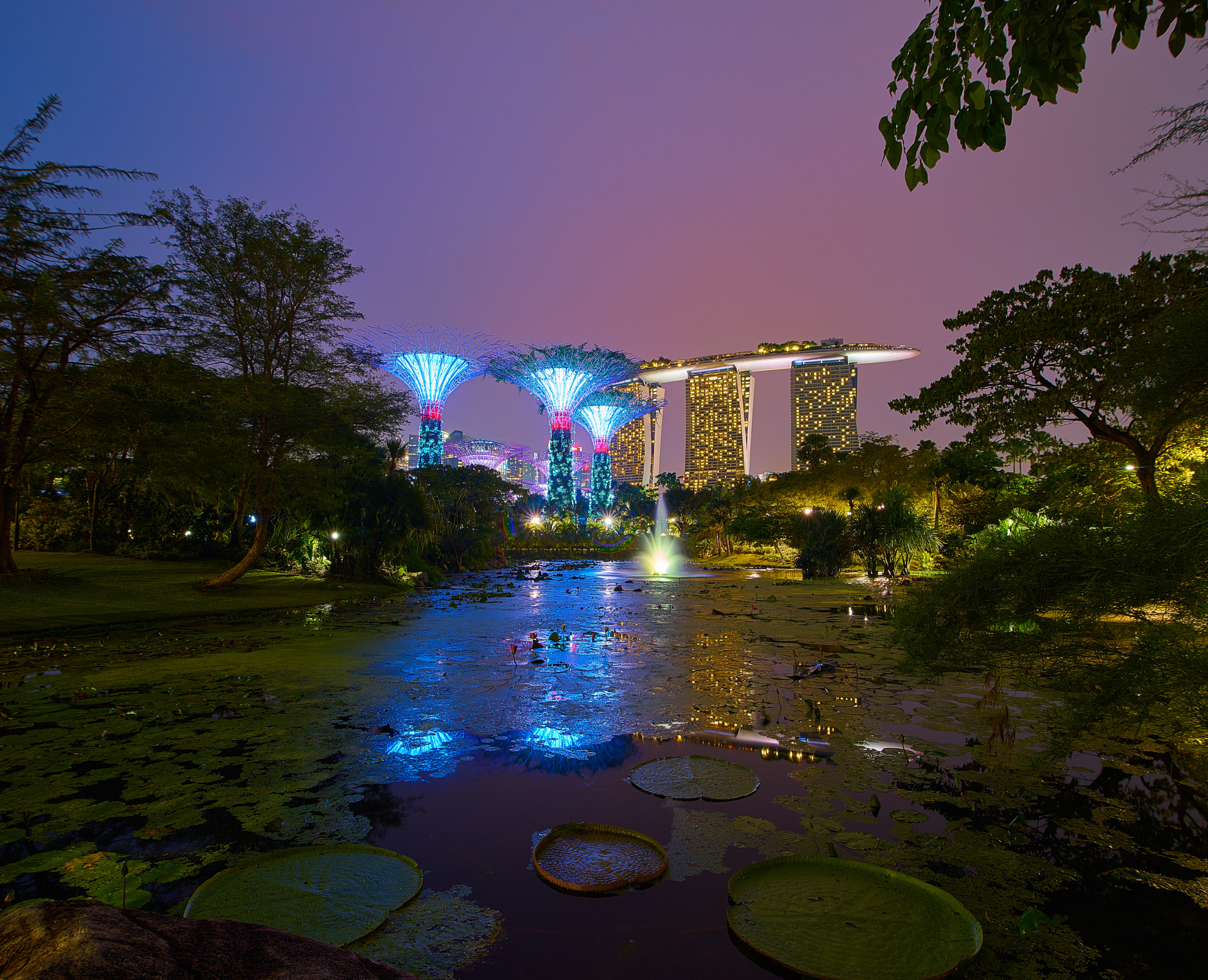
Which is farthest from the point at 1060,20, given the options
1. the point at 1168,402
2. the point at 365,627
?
the point at 365,627

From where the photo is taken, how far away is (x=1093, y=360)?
12391mm

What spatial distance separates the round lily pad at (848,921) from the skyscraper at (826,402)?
622 feet

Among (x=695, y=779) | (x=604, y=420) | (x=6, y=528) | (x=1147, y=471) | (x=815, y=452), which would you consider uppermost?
(x=604, y=420)

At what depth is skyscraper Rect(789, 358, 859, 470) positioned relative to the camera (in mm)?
183375

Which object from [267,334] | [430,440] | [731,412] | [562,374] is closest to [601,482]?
[562,374]

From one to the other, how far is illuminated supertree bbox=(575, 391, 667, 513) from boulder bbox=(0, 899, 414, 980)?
64.0 meters

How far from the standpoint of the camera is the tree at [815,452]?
138ft

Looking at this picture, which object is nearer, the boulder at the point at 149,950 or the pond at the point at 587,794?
the boulder at the point at 149,950

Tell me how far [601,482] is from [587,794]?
2680 inches

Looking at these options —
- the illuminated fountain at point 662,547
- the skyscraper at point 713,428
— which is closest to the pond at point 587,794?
the illuminated fountain at point 662,547

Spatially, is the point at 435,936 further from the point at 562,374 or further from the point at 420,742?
the point at 562,374

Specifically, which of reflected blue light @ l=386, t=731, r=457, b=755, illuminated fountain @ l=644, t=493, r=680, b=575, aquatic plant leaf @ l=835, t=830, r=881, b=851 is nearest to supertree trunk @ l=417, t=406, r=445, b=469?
illuminated fountain @ l=644, t=493, r=680, b=575

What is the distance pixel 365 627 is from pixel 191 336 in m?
9.80

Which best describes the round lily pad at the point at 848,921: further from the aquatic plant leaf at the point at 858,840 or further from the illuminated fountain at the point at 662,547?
the illuminated fountain at the point at 662,547
